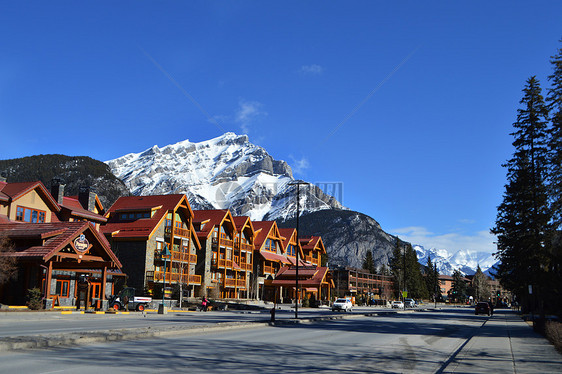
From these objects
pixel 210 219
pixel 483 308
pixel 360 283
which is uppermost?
pixel 210 219

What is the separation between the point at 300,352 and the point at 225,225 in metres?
55.2

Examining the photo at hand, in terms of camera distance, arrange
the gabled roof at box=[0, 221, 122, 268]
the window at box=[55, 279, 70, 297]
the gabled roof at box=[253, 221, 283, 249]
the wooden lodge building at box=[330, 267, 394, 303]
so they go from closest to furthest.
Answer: the gabled roof at box=[0, 221, 122, 268] → the window at box=[55, 279, 70, 297] → the gabled roof at box=[253, 221, 283, 249] → the wooden lodge building at box=[330, 267, 394, 303]

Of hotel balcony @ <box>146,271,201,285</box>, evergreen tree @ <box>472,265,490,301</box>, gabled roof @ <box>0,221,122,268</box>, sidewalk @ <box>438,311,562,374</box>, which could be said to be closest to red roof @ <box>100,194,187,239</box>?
hotel balcony @ <box>146,271,201,285</box>

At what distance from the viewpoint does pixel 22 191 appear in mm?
43094

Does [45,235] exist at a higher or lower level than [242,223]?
lower

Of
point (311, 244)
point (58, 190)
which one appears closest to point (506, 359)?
point (58, 190)

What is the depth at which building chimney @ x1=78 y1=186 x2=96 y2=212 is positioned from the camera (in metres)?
53.6

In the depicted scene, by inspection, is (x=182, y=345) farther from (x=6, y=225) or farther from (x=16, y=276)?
(x=6, y=225)

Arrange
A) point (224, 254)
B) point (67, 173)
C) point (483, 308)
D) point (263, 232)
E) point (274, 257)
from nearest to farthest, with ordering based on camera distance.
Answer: point (483, 308) → point (224, 254) → point (274, 257) → point (263, 232) → point (67, 173)

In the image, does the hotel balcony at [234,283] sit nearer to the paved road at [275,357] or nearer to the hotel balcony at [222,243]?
Answer: the hotel balcony at [222,243]

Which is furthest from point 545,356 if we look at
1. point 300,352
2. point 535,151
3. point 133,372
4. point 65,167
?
point 65,167

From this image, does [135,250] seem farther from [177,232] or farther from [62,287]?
[62,287]

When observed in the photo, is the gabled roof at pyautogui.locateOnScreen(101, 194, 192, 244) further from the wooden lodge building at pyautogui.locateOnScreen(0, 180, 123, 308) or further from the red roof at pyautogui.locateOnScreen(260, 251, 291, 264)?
the red roof at pyautogui.locateOnScreen(260, 251, 291, 264)

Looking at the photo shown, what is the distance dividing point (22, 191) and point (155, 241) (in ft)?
53.9
